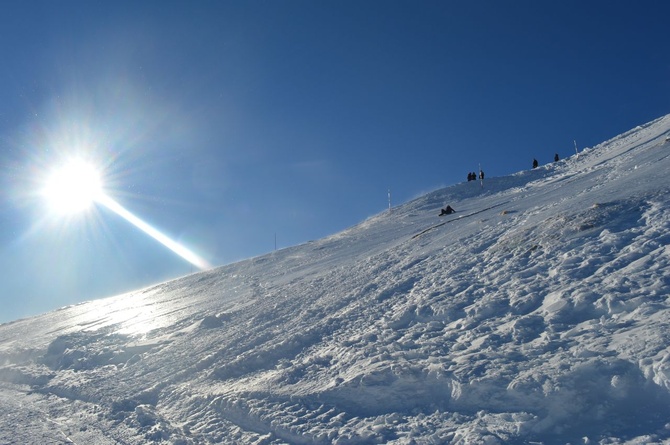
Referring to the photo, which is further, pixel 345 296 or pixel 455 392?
pixel 345 296

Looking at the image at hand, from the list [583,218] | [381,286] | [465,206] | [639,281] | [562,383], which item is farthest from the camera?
[465,206]

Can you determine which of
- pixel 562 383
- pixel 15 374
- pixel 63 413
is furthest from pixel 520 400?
pixel 15 374

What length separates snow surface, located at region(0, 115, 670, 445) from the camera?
24.2 feet

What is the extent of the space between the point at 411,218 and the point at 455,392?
25.3 metres

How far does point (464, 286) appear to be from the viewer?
13.2 metres

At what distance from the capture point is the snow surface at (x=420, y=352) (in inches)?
291

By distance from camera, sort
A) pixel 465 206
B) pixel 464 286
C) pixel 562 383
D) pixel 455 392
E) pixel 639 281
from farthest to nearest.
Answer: pixel 465 206 < pixel 464 286 < pixel 639 281 < pixel 455 392 < pixel 562 383

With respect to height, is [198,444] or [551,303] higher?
[551,303]

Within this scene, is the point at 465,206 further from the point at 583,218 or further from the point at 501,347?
the point at 501,347

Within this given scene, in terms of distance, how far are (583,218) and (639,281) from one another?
205 inches

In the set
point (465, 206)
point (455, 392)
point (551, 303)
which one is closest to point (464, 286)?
point (551, 303)

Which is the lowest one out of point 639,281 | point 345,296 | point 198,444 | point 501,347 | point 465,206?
point 198,444

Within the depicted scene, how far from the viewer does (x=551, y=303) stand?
1025cm

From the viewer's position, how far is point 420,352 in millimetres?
9969
